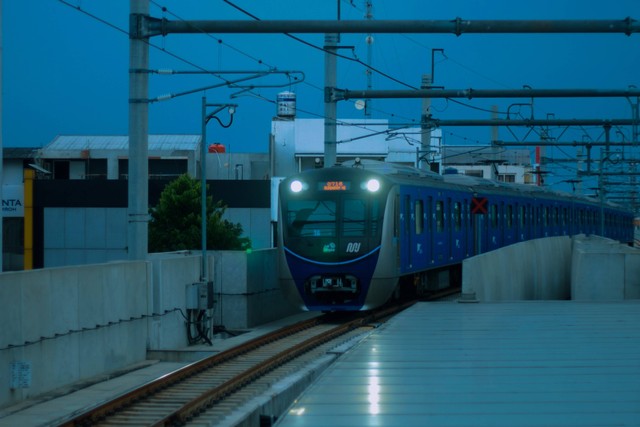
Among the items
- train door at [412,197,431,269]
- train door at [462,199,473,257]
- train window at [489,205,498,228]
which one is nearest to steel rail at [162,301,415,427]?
train door at [412,197,431,269]

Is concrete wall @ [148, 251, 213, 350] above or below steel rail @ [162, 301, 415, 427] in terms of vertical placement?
above

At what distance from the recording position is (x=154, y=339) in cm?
1852

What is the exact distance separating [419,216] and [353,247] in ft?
11.2

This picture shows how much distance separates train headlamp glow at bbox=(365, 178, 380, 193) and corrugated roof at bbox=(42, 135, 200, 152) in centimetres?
4796

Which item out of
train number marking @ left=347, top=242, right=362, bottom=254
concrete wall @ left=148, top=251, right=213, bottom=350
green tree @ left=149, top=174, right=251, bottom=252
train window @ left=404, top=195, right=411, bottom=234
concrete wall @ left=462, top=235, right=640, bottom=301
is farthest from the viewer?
green tree @ left=149, top=174, right=251, bottom=252

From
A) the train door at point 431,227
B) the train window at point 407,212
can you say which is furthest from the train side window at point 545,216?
Result: the train window at point 407,212

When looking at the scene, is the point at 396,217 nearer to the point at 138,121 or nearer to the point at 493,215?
the point at 138,121

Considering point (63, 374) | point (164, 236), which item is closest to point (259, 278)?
point (63, 374)

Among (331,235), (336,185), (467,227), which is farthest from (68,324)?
(467,227)

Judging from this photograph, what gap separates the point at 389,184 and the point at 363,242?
4.23 feet

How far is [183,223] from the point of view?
41.0 metres

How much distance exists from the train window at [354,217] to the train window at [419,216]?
112 inches

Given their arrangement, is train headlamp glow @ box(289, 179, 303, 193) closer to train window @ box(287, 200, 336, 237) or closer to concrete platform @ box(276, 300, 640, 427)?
train window @ box(287, 200, 336, 237)

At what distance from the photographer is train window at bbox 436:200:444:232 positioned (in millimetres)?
25844
